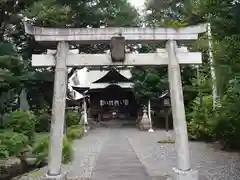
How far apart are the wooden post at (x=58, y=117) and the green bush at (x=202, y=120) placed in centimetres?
981

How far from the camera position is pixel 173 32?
798cm

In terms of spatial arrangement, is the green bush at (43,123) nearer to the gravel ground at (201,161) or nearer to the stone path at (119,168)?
the gravel ground at (201,161)

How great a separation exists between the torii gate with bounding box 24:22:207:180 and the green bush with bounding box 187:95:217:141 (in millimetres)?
8488

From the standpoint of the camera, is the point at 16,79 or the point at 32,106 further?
the point at 32,106

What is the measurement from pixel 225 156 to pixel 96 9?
1385 centimetres

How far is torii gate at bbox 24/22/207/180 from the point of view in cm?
766

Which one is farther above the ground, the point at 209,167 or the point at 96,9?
the point at 96,9

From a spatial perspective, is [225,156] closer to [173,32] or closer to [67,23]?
[173,32]

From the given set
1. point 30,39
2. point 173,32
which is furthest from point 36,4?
point 173,32

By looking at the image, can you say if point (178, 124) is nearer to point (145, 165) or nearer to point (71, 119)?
point (145, 165)

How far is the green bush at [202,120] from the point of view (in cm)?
1672

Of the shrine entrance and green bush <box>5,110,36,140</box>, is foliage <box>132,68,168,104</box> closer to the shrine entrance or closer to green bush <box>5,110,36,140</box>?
the shrine entrance

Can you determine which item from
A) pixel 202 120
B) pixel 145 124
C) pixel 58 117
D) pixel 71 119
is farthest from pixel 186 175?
pixel 145 124

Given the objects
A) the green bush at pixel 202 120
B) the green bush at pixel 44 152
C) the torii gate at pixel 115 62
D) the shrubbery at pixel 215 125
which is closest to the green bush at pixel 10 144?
the green bush at pixel 44 152
